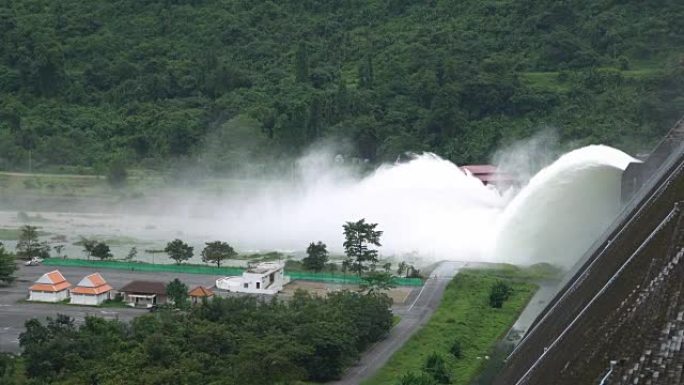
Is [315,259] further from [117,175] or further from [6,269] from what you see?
[117,175]

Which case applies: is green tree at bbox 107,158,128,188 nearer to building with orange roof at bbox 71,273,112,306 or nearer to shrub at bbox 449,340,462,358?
building with orange roof at bbox 71,273,112,306

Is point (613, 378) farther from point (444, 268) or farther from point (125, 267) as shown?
point (125, 267)

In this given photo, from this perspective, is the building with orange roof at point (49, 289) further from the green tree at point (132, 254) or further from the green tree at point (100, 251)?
the green tree at point (132, 254)

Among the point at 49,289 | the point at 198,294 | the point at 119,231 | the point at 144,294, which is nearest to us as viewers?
the point at 198,294

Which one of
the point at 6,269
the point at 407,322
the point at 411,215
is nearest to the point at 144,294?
the point at 6,269

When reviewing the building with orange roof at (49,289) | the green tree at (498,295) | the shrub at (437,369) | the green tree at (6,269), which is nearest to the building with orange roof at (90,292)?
the building with orange roof at (49,289)

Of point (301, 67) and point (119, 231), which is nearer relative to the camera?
point (119, 231)
